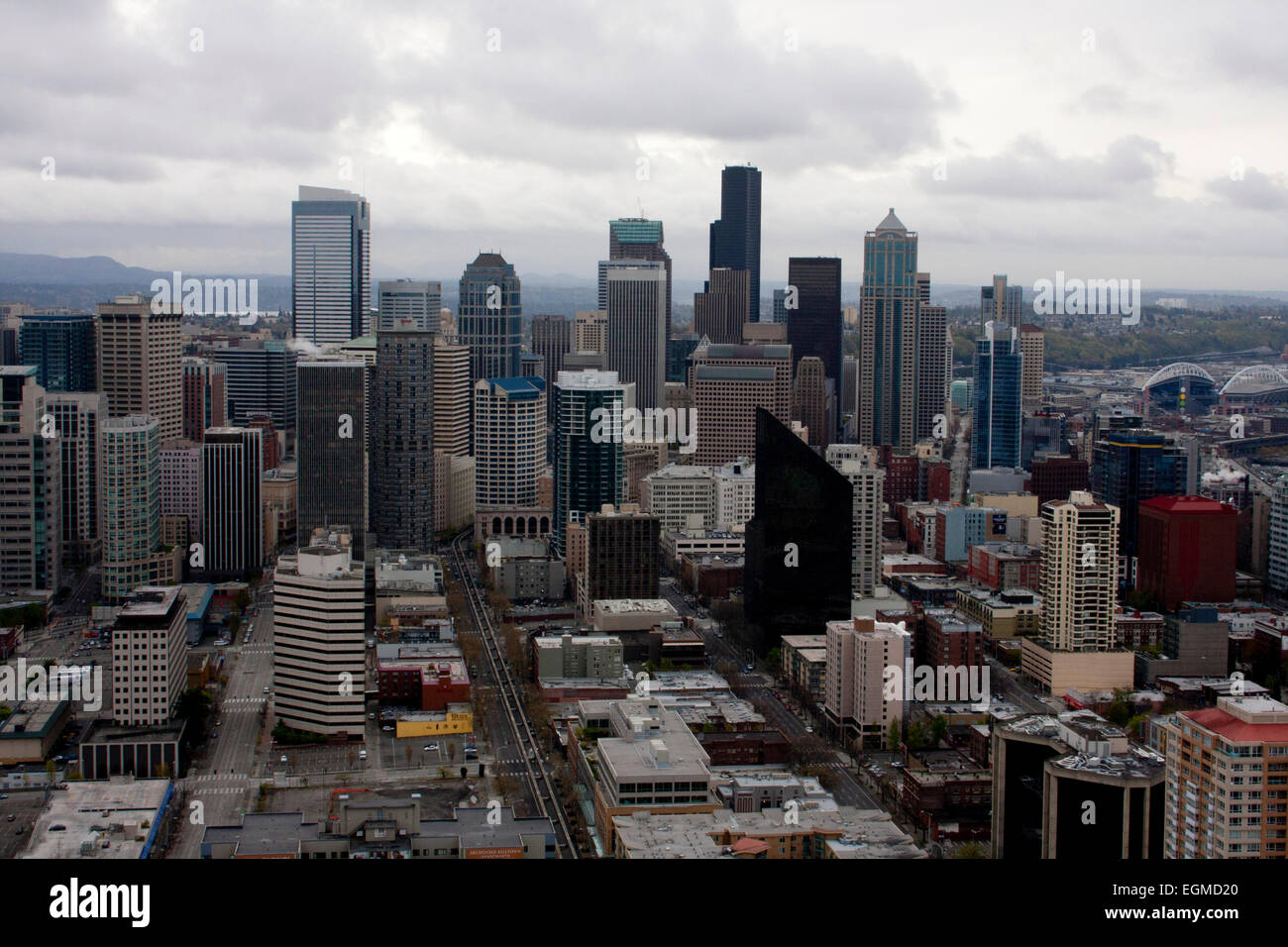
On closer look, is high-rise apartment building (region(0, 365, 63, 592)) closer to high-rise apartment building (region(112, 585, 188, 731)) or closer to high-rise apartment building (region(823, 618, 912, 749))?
high-rise apartment building (region(112, 585, 188, 731))

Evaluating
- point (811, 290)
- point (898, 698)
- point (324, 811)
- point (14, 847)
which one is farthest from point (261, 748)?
point (811, 290)

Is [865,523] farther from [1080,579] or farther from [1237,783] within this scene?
[1237,783]

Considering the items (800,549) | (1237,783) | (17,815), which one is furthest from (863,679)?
(17,815)

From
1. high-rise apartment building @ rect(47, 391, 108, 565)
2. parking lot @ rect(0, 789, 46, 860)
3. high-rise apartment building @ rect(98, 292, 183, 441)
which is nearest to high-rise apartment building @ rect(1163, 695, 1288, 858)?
parking lot @ rect(0, 789, 46, 860)

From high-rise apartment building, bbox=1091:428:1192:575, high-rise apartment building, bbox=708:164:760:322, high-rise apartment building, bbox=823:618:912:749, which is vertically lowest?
high-rise apartment building, bbox=823:618:912:749

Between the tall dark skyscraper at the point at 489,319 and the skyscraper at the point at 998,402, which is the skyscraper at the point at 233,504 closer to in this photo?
the tall dark skyscraper at the point at 489,319
